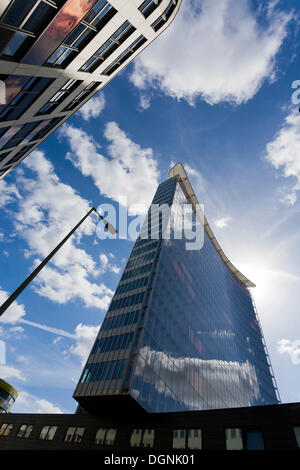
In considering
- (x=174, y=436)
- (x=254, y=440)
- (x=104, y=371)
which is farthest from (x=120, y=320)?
(x=254, y=440)

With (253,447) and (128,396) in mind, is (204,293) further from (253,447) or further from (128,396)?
(253,447)

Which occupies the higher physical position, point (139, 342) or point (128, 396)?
point (139, 342)

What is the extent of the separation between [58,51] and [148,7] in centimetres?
1128

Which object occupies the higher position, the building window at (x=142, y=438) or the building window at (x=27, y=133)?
the building window at (x=27, y=133)

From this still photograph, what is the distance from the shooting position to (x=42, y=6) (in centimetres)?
1537

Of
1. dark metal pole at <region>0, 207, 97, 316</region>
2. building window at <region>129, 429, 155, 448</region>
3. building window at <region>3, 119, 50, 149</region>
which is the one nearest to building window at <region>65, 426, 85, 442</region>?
building window at <region>129, 429, 155, 448</region>

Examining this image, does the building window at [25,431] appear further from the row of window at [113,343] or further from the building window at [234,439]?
the building window at [234,439]

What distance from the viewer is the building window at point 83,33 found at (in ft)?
63.1

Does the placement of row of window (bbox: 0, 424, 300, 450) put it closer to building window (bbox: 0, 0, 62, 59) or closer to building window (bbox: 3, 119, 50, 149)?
building window (bbox: 0, 0, 62, 59)

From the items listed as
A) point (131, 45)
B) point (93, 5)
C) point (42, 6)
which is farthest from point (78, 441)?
point (131, 45)

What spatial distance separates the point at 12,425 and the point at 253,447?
35.1 meters

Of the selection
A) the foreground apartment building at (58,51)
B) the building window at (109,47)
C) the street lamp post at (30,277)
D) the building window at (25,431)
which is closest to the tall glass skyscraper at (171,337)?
the building window at (25,431)

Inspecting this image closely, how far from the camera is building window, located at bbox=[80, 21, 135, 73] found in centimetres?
2344

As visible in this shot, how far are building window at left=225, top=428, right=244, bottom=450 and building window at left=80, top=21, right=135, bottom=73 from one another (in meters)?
35.7
